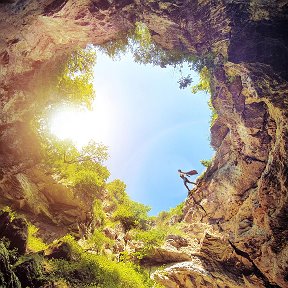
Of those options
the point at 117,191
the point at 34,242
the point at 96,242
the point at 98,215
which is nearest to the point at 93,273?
the point at 96,242

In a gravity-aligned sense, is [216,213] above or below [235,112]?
Result: below

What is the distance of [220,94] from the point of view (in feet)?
57.0

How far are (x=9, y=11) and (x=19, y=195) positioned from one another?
13.7m

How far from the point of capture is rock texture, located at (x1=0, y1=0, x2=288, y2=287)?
529 inches

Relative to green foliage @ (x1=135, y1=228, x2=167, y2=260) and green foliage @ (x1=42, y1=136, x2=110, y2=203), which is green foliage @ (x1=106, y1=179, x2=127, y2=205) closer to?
green foliage @ (x1=42, y1=136, x2=110, y2=203)

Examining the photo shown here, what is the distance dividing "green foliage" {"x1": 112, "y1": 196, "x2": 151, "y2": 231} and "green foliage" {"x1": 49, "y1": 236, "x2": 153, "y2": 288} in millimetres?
8808

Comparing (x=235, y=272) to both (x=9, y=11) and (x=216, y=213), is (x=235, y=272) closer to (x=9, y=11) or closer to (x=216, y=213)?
(x=216, y=213)

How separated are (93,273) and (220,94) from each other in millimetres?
13576

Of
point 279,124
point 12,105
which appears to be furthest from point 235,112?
point 12,105

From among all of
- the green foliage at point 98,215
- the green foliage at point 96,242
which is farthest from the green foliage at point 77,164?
the green foliage at point 96,242

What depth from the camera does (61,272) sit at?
13.6m

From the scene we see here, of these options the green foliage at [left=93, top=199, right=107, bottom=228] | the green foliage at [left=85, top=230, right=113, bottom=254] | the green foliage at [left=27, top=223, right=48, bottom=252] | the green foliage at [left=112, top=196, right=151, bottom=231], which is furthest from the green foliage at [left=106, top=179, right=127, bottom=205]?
the green foliage at [left=27, top=223, right=48, bottom=252]

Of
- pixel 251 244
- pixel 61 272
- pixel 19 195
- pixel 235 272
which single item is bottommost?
pixel 61 272

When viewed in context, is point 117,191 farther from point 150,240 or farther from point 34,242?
point 34,242
